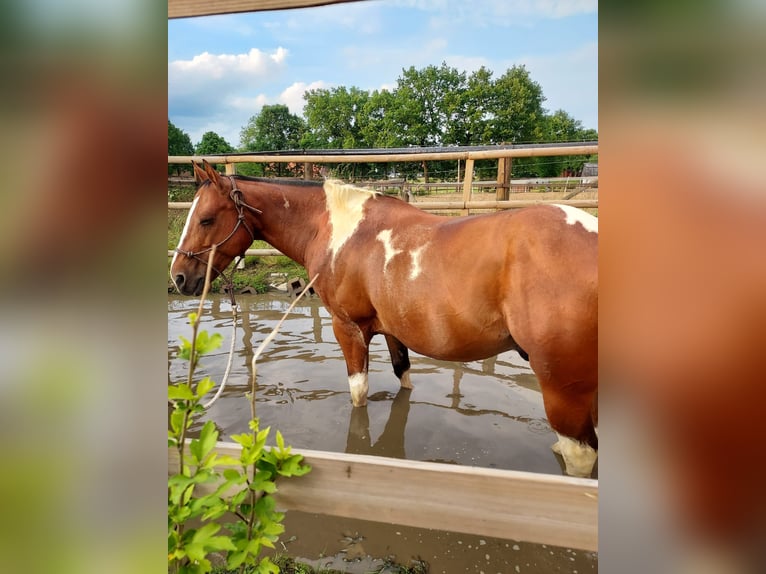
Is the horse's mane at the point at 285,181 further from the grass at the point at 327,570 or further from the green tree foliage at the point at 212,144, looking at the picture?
the green tree foliage at the point at 212,144

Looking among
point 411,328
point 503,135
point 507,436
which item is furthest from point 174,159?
point 503,135

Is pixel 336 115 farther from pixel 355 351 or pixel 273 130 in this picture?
pixel 355 351

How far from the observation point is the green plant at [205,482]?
802 mm

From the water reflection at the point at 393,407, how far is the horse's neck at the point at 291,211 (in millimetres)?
1212

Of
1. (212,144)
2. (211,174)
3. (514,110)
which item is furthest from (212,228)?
(514,110)

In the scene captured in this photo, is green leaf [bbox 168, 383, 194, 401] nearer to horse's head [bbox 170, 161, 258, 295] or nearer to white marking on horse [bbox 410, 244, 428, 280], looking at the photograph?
white marking on horse [bbox 410, 244, 428, 280]

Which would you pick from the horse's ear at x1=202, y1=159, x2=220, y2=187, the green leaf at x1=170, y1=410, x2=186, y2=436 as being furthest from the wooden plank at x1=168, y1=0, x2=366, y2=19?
the horse's ear at x1=202, y1=159, x2=220, y2=187

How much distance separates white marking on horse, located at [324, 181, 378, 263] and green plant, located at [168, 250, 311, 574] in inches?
73.4

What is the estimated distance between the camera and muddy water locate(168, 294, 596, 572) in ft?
6.43

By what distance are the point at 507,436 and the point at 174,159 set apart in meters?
5.52

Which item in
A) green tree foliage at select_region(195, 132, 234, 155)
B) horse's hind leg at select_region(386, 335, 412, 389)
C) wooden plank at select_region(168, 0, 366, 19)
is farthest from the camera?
green tree foliage at select_region(195, 132, 234, 155)

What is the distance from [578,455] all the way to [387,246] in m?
1.50

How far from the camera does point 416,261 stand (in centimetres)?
234
